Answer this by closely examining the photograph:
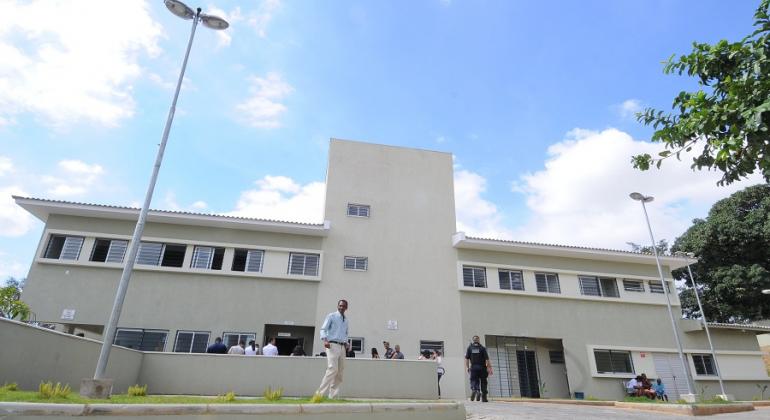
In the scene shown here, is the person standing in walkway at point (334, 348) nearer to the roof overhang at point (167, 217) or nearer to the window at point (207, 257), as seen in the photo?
the roof overhang at point (167, 217)

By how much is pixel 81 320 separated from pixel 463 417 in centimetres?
1387

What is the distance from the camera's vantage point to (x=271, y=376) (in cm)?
1183

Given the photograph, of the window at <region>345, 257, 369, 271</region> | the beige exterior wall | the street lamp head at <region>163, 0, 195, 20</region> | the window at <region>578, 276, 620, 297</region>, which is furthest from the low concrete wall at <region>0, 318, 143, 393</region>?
the window at <region>578, 276, 620, 297</region>

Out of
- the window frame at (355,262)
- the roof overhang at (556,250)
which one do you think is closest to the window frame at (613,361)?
the roof overhang at (556,250)

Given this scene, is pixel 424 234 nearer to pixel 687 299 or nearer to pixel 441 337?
pixel 441 337

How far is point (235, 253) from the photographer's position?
17.1 meters

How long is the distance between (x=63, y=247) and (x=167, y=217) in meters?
3.56

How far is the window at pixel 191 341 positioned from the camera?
15.5 m

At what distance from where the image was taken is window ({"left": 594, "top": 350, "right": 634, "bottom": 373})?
1861 centimetres

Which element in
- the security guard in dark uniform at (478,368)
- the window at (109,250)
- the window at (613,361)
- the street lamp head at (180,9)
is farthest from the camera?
the window at (613,361)

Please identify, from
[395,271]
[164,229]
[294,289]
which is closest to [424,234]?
[395,271]

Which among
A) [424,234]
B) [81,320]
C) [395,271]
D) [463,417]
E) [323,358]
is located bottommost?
[463,417]

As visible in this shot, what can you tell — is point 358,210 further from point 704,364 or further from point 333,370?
point 704,364

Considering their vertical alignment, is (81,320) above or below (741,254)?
below
